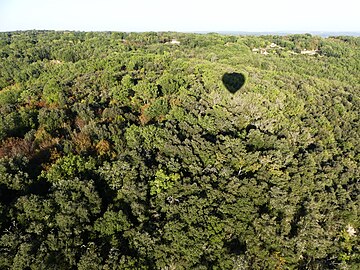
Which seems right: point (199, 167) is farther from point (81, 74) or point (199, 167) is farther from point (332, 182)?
point (81, 74)

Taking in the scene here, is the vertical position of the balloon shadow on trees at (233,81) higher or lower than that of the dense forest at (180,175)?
higher

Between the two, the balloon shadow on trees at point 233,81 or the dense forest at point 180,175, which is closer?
the dense forest at point 180,175

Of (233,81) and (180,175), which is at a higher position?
(233,81)

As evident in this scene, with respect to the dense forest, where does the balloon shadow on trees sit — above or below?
above

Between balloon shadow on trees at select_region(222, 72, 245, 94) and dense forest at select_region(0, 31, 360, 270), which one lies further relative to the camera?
balloon shadow on trees at select_region(222, 72, 245, 94)

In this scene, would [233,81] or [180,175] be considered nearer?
[180,175]
